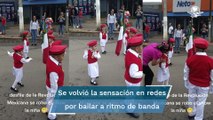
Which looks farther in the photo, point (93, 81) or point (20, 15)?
point (93, 81)

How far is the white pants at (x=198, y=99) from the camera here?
336cm

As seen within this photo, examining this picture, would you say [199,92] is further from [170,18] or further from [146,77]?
[170,18]

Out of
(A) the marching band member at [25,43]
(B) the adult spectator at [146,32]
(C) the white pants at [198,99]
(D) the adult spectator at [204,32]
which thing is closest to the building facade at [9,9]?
(A) the marching band member at [25,43]

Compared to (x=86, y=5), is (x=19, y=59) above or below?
below

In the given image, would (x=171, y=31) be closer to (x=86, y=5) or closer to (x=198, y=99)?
(x=198, y=99)

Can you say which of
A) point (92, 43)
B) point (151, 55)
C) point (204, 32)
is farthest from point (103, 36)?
point (204, 32)

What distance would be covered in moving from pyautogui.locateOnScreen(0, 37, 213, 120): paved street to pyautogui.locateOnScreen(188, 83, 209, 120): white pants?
0.56 feet

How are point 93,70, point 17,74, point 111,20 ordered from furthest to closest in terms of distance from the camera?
point 93,70 → point 17,74 → point 111,20

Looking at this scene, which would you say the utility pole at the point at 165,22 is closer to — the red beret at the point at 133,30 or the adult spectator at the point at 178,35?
the adult spectator at the point at 178,35

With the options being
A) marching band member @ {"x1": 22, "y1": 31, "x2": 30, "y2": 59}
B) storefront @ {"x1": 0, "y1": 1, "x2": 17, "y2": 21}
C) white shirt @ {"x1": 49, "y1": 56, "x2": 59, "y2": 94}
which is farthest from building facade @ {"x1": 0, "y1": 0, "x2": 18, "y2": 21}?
white shirt @ {"x1": 49, "y1": 56, "x2": 59, "y2": 94}

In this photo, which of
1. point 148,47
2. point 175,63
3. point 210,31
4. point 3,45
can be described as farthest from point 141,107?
point 3,45

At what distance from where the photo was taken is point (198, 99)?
11.1 ft

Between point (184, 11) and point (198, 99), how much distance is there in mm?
1102

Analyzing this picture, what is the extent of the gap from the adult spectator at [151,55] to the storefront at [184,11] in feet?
1.09
